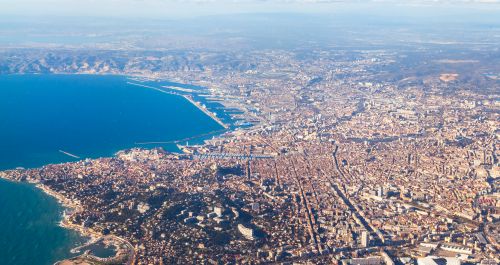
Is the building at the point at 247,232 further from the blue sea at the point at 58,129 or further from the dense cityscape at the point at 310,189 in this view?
the blue sea at the point at 58,129

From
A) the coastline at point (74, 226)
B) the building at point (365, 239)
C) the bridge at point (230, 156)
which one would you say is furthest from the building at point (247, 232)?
the bridge at point (230, 156)

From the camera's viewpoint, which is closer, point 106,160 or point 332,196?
point 332,196

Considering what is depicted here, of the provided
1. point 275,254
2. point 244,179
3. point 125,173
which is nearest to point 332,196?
point 244,179

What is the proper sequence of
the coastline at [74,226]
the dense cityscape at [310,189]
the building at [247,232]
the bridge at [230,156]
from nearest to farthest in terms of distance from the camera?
the coastline at [74,226] → the dense cityscape at [310,189] → the building at [247,232] → the bridge at [230,156]

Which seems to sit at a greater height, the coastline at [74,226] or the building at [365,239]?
the building at [365,239]

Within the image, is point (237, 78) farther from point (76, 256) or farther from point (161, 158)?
point (76, 256)

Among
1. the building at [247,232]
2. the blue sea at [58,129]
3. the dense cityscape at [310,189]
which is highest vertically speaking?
the building at [247,232]

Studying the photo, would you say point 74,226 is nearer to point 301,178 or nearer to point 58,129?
point 301,178

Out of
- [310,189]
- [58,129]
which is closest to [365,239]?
[310,189]
